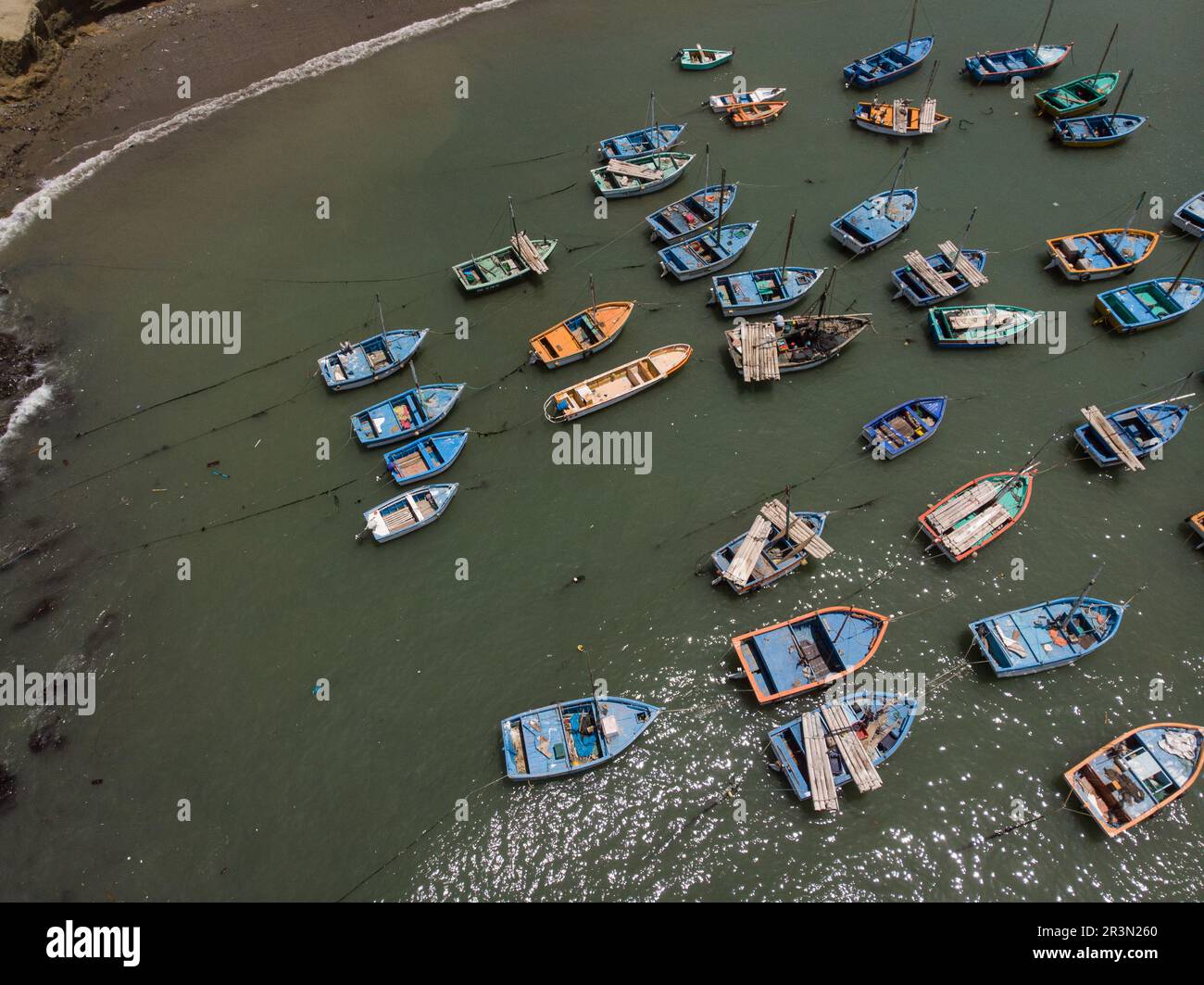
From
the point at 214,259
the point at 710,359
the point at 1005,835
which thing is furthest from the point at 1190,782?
the point at 214,259

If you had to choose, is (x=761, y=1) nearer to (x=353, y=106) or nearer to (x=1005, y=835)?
(x=353, y=106)

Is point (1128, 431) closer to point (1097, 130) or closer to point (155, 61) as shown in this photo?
point (1097, 130)

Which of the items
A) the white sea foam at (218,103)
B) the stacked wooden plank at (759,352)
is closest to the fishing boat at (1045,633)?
the stacked wooden plank at (759,352)

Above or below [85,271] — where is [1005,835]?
below

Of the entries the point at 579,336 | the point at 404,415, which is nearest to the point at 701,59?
the point at 579,336

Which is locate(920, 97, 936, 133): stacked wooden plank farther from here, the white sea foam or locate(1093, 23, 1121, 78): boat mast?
the white sea foam
